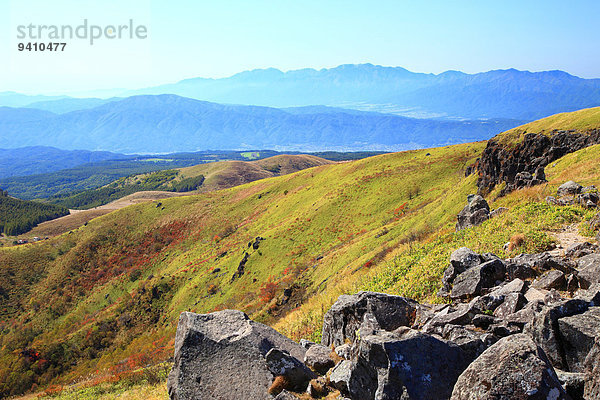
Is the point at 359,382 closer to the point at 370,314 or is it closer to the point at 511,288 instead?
the point at 370,314

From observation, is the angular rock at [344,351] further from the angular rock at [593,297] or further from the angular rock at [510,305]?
the angular rock at [593,297]

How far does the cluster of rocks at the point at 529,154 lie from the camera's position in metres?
37.8

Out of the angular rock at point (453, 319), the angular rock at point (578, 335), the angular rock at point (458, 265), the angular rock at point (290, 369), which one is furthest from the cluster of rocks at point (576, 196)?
the angular rock at point (290, 369)

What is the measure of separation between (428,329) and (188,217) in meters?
94.4

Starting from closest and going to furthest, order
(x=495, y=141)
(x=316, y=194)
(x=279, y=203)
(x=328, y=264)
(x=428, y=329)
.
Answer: (x=428, y=329) → (x=328, y=264) → (x=495, y=141) → (x=316, y=194) → (x=279, y=203)

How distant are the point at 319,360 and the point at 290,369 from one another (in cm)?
129

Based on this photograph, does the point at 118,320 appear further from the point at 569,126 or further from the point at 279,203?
the point at 569,126

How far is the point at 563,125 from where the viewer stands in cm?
4344

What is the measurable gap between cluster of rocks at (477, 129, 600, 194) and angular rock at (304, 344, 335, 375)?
109ft

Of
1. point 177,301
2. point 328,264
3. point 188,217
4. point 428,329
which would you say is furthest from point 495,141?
point 188,217

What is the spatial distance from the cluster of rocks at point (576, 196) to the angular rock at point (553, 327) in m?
13.3

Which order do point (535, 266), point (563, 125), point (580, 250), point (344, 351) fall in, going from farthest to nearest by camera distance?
point (563, 125), point (580, 250), point (535, 266), point (344, 351)

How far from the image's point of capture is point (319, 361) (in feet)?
35.7

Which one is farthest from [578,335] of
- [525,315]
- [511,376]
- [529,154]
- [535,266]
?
[529,154]
